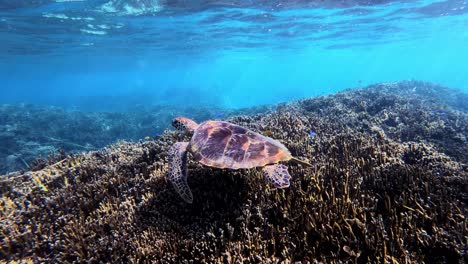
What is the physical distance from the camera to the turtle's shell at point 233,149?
3.92 meters

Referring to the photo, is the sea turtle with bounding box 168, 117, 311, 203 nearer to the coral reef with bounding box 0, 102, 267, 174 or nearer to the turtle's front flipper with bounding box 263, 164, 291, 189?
the turtle's front flipper with bounding box 263, 164, 291, 189

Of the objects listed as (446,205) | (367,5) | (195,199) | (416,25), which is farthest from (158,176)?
(416,25)

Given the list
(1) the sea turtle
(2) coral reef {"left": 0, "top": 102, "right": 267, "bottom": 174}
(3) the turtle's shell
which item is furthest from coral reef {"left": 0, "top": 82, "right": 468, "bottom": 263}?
(2) coral reef {"left": 0, "top": 102, "right": 267, "bottom": 174}

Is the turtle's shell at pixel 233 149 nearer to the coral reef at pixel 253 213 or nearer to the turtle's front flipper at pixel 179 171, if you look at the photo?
the turtle's front flipper at pixel 179 171

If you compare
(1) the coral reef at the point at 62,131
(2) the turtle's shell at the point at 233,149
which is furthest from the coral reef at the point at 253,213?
(1) the coral reef at the point at 62,131

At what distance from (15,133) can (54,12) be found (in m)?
10.9

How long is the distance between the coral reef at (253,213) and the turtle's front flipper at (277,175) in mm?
227

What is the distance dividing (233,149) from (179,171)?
955mm

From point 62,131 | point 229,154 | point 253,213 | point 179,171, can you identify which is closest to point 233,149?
point 229,154

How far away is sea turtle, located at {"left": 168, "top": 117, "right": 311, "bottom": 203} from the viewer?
3.82m

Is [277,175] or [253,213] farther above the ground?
[277,175]

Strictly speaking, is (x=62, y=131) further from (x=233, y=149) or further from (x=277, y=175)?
(x=277, y=175)

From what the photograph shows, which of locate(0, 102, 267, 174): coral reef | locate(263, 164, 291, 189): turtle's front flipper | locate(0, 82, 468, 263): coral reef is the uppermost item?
locate(263, 164, 291, 189): turtle's front flipper

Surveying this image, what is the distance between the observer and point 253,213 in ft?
11.9
